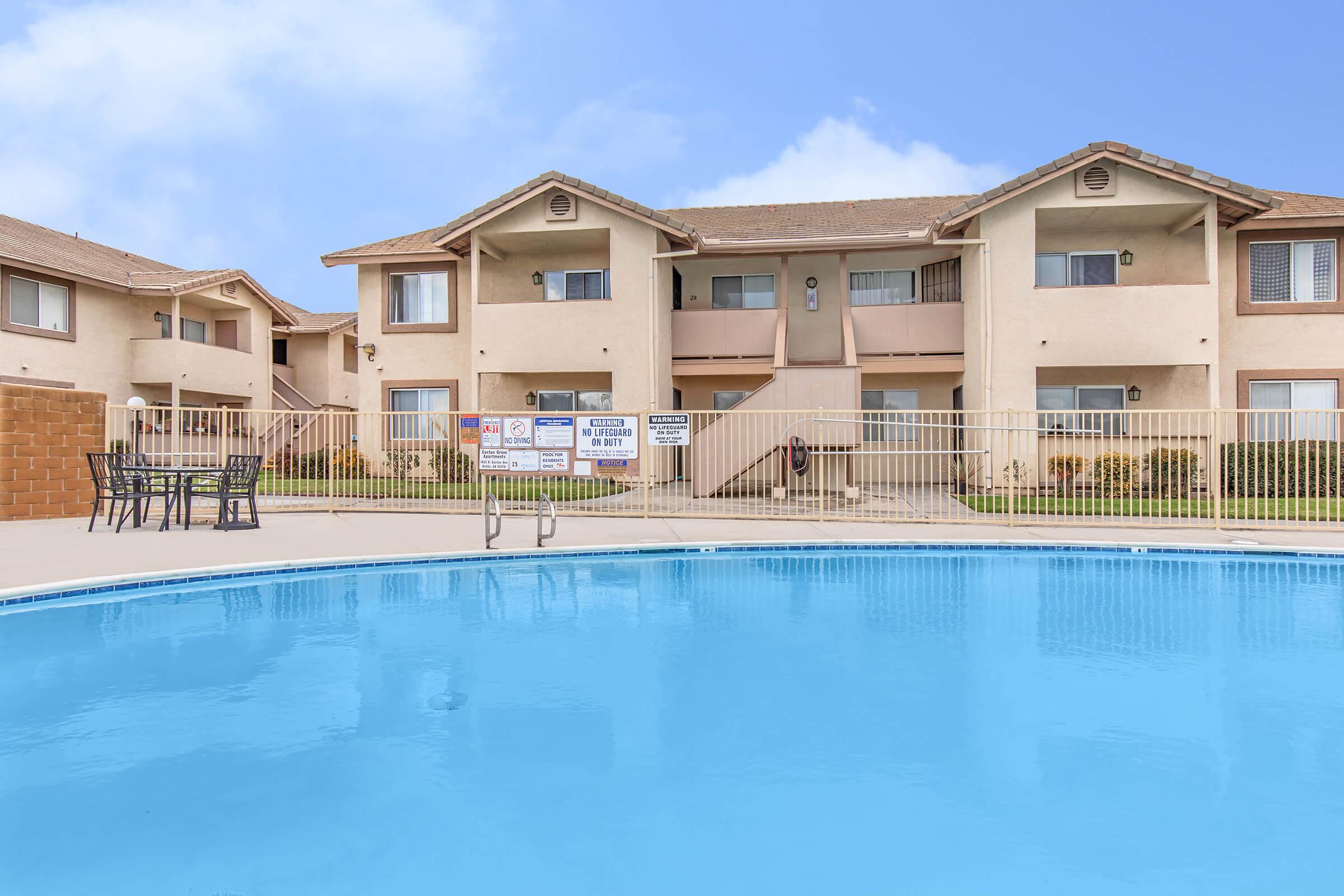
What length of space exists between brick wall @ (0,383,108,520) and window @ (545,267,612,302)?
33.3 ft

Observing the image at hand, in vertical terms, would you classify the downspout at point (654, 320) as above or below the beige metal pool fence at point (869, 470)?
above

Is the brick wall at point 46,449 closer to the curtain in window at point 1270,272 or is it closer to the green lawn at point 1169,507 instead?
the green lawn at point 1169,507

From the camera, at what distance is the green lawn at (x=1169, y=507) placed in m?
13.4

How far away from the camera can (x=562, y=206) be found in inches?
741

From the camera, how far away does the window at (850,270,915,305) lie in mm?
20641

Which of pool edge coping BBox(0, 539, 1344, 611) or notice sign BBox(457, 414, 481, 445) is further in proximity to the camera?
notice sign BBox(457, 414, 481, 445)

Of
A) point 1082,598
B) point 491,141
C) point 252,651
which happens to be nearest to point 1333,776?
point 1082,598

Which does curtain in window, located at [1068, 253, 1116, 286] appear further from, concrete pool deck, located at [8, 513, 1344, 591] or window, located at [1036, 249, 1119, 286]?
concrete pool deck, located at [8, 513, 1344, 591]

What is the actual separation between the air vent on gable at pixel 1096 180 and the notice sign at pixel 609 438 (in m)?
11.2

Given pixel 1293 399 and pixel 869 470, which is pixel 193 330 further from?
pixel 1293 399

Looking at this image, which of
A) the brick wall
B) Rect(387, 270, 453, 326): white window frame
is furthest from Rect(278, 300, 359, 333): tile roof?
the brick wall

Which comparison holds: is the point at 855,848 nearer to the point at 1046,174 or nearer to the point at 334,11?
the point at 1046,174

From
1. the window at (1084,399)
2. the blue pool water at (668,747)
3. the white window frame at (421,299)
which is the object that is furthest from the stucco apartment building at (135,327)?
the window at (1084,399)

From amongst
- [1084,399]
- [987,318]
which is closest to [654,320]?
[987,318]
